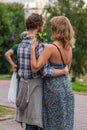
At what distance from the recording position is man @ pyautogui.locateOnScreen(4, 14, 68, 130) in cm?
549

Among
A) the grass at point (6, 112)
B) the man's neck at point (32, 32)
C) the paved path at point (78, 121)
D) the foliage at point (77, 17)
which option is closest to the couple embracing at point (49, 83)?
the man's neck at point (32, 32)

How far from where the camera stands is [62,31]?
5461 millimetres

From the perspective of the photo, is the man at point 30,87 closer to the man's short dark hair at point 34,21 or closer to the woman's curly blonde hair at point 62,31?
the man's short dark hair at point 34,21

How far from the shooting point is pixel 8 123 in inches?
370

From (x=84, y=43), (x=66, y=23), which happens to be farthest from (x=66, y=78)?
(x=84, y=43)

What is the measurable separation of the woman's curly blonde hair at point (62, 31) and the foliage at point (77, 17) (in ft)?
126

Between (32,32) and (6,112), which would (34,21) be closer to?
(32,32)

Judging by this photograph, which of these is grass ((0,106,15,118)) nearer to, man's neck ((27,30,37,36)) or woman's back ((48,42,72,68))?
man's neck ((27,30,37,36))

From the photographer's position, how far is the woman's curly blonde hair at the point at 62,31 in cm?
545

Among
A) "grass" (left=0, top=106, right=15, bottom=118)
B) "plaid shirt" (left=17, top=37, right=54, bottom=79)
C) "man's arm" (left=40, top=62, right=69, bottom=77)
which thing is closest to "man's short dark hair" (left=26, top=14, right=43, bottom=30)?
"plaid shirt" (left=17, top=37, right=54, bottom=79)

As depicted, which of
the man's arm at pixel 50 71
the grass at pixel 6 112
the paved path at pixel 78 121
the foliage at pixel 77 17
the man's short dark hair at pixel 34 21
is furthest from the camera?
the foliage at pixel 77 17

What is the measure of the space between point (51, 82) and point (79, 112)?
6074mm

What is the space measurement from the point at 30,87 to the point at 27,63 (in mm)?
238

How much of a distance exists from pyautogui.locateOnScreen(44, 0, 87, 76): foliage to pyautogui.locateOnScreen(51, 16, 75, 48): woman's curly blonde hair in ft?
126
